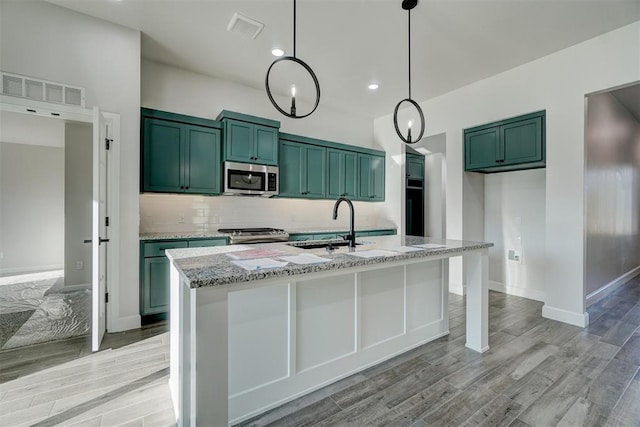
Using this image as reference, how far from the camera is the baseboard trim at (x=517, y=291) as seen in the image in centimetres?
390

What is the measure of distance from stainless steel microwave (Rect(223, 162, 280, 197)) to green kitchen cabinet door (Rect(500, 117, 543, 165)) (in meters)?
3.05

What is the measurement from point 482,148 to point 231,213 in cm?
362

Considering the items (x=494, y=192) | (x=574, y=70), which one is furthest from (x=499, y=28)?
(x=494, y=192)

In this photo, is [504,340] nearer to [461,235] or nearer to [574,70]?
[461,235]

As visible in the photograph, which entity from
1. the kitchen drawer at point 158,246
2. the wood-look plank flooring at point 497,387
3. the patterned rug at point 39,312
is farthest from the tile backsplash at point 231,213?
the wood-look plank flooring at point 497,387

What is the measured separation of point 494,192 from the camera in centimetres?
444

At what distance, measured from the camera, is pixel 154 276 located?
3.06m

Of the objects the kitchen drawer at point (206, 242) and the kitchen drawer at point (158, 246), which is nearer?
the kitchen drawer at point (158, 246)

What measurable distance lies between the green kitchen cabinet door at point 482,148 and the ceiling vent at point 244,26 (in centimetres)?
309

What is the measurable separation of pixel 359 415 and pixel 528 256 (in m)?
3.61

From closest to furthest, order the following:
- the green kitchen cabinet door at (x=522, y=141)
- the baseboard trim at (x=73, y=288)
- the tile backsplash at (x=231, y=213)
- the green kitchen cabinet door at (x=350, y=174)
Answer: the green kitchen cabinet door at (x=522, y=141) → the tile backsplash at (x=231, y=213) → the baseboard trim at (x=73, y=288) → the green kitchen cabinet door at (x=350, y=174)

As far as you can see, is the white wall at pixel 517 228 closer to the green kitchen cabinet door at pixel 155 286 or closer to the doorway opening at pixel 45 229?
the green kitchen cabinet door at pixel 155 286

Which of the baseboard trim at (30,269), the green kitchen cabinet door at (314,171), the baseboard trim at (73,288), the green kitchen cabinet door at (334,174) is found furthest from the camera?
the baseboard trim at (30,269)

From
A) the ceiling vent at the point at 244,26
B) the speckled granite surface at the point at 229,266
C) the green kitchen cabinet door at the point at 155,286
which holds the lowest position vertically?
the green kitchen cabinet door at the point at 155,286
